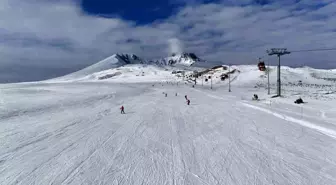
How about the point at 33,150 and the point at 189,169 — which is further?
the point at 33,150

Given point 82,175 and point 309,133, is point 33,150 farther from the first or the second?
point 309,133

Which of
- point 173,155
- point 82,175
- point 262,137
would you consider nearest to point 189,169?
point 173,155

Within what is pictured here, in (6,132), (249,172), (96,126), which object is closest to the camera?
(249,172)

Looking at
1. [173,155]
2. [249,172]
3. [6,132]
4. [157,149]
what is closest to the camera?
[249,172]

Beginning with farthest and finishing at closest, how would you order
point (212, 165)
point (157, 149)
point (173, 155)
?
point (157, 149) < point (173, 155) < point (212, 165)

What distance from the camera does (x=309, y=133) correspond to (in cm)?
1061

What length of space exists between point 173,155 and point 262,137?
15.1ft

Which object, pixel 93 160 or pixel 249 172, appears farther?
pixel 93 160

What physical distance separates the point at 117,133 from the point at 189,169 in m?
5.09

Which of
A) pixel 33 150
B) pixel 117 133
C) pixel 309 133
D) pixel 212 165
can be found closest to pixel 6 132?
pixel 33 150

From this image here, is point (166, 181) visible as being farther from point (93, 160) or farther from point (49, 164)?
point (49, 164)

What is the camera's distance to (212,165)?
6.64 meters

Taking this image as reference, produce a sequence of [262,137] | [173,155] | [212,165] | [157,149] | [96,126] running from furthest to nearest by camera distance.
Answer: [96,126] → [262,137] → [157,149] → [173,155] → [212,165]

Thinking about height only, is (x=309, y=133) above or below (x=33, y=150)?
below
